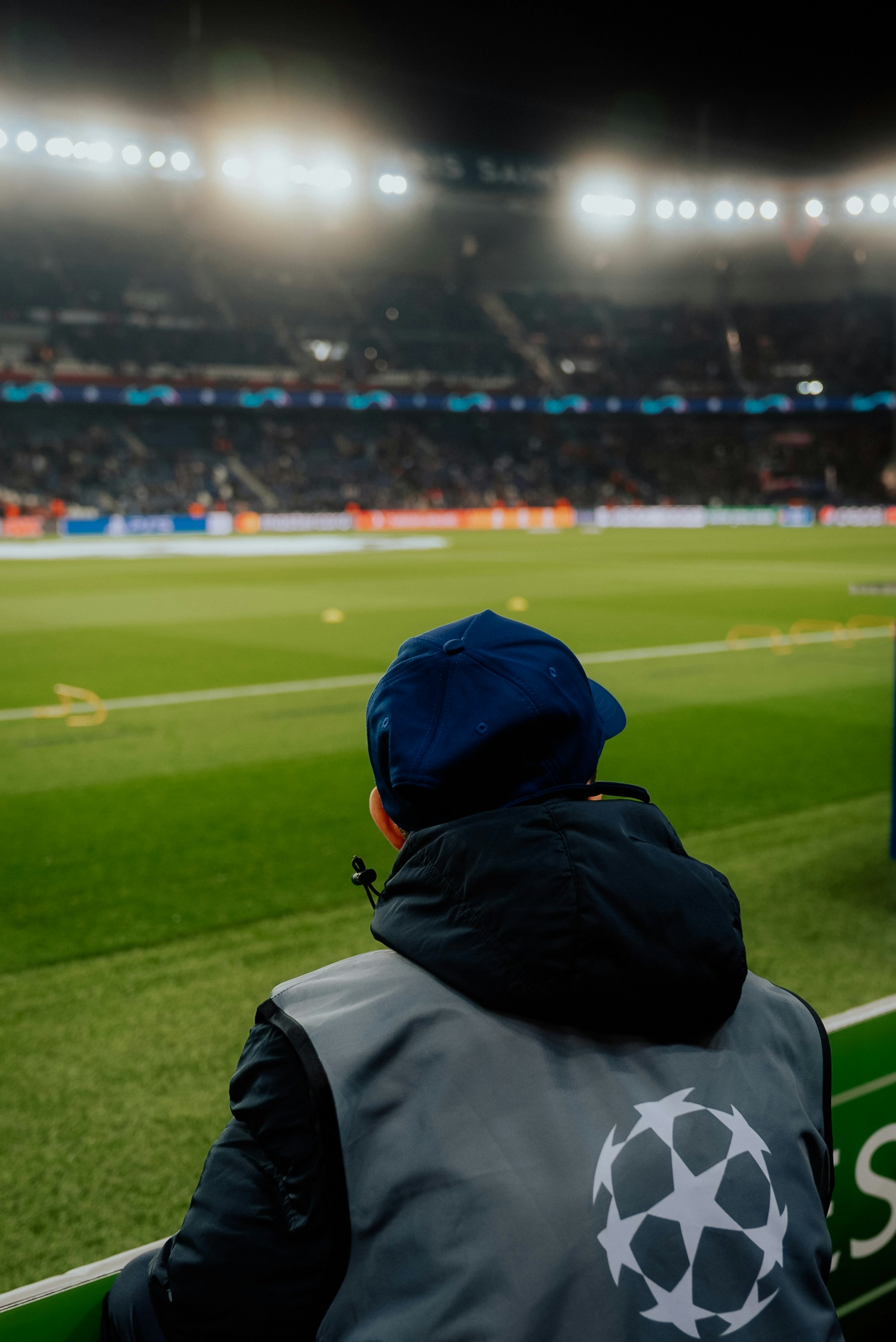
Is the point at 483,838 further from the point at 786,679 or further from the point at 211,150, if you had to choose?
the point at 211,150

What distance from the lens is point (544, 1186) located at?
1.21 m

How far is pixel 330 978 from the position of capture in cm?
139

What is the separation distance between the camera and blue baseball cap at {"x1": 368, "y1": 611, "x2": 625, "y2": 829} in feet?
4.63

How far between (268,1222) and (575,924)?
0.47 metres

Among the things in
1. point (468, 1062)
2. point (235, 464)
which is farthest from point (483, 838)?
point (235, 464)

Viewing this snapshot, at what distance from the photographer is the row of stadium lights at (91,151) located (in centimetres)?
4091

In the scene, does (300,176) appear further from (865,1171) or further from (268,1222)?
(268,1222)

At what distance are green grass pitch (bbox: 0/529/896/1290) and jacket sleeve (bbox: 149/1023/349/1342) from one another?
Result: 66.1 inches

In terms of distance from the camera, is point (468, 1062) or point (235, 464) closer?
point (468, 1062)

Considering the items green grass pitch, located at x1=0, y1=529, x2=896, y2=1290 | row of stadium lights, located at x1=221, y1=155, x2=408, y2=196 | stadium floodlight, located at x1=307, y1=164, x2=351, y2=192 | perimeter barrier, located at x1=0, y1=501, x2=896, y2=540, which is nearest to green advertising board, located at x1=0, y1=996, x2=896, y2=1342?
green grass pitch, located at x1=0, y1=529, x2=896, y2=1290

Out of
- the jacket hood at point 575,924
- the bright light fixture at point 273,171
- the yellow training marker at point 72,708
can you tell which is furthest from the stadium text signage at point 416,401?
the jacket hood at point 575,924

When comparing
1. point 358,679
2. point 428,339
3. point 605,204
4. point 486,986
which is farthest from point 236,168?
point 486,986

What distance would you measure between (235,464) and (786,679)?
44.3m

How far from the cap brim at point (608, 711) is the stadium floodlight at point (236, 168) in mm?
46834
